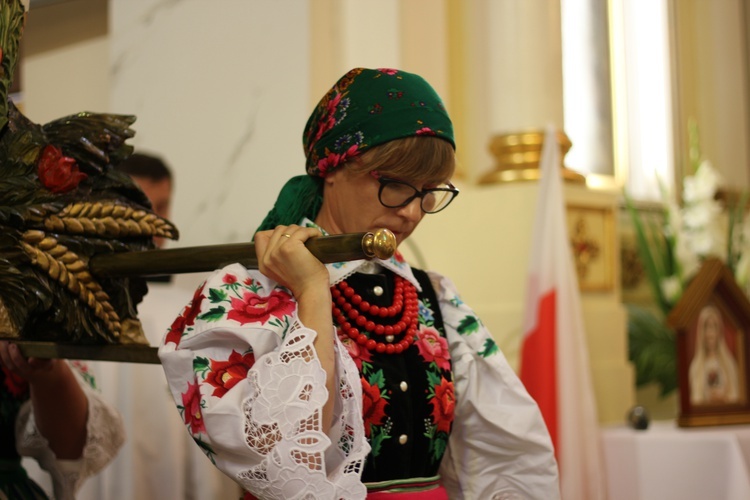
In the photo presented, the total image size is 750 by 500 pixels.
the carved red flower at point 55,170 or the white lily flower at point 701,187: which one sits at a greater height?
the white lily flower at point 701,187

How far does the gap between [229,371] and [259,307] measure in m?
0.12

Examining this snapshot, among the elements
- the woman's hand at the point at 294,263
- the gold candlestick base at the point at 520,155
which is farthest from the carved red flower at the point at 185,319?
the gold candlestick base at the point at 520,155

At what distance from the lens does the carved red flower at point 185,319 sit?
151cm

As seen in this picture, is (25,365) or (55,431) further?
(55,431)

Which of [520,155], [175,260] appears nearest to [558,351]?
[520,155]

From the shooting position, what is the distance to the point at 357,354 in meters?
1.62

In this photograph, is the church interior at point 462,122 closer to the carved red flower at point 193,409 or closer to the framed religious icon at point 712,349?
the framed religious icon at point 712,349

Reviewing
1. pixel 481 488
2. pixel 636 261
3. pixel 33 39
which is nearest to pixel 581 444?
pixel 481 488

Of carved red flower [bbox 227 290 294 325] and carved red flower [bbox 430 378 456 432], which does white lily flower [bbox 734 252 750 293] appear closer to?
carved red flower [bbox 430 378 456 432]

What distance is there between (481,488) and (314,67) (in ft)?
4.80

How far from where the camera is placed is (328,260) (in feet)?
4.65

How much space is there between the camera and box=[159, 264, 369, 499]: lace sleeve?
1.34 meters

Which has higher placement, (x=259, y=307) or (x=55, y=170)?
(x=55, y=170)

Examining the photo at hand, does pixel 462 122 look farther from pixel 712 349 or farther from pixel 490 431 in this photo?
pixel 490 431
